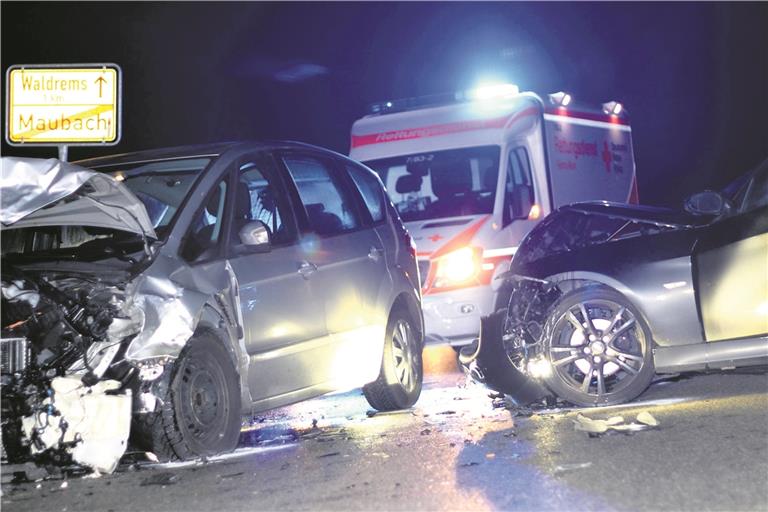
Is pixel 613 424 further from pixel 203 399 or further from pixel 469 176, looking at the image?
pixel 469 176

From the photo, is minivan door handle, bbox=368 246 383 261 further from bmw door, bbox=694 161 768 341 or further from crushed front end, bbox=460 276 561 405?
bmw door, bbox=694 161 768 341

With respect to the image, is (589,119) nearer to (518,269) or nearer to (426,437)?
(518,269)

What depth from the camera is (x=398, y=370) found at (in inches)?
297

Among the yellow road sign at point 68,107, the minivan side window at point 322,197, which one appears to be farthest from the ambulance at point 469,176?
the yellow road sign at point 68,107

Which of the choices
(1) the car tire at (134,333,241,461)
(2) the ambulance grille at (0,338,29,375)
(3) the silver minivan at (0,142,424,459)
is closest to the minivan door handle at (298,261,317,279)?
(3) the silver minivan at (0,142,424,459)

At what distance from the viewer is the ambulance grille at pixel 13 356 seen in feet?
16.4

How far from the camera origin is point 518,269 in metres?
7.68

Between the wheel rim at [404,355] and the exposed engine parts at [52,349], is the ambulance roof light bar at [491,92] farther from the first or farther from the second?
the exposed engine parts at [52,349]

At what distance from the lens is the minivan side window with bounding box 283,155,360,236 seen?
6.90 meters

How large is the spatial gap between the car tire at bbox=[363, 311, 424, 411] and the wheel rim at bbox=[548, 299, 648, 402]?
46.5 inches

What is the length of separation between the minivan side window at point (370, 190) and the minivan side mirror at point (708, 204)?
2.33m

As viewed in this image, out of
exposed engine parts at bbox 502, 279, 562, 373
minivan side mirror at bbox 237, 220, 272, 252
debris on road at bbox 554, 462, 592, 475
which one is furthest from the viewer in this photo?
exposed engine parts at bbox 502, 279, 562, 373

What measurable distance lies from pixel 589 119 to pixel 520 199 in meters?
3.19

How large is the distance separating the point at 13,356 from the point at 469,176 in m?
7.39
